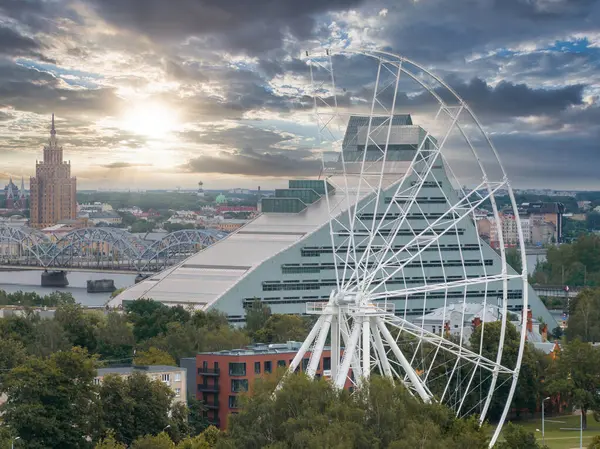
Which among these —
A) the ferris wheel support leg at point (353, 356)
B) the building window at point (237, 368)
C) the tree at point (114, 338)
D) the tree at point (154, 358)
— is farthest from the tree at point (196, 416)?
the tree at point (114, 338)

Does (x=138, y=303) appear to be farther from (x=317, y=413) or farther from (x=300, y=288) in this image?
(x=317, y=413)

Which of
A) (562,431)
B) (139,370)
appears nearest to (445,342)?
(139,370)

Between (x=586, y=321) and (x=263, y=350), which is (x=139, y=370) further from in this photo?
(x=586, y=321)

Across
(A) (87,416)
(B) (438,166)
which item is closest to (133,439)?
(A) (87,416)

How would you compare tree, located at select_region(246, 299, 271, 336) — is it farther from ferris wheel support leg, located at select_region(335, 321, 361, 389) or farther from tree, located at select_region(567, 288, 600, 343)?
ferris wheel support leg, located at select_region(335, 321, 361, 389)

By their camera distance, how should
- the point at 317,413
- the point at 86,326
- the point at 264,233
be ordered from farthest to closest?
the point at 264,233 → the point at 86,326 → the point at 317,413

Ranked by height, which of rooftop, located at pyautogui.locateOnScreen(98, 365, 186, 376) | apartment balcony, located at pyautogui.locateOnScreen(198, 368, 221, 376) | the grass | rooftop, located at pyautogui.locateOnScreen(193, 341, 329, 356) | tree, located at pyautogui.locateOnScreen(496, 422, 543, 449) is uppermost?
rooftop, located at pyautogui.locateOnScreen(193, 341, 329, 356)

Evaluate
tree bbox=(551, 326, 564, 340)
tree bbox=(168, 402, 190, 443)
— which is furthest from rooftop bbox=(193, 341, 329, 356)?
tree bbox=(551, 326, 564, 340)
